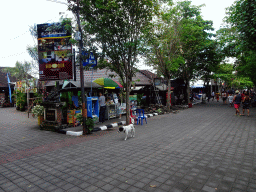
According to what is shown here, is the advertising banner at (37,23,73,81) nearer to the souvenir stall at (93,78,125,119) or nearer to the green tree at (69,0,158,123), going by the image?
the green tree at (69,0,158,123)

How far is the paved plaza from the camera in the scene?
12.0 feet

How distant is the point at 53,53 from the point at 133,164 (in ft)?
25.3

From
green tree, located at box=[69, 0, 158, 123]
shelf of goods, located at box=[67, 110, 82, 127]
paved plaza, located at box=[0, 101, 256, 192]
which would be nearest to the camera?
paved plaza, located at box=[0, 101, 256, 192]

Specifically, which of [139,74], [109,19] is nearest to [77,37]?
[109,19]

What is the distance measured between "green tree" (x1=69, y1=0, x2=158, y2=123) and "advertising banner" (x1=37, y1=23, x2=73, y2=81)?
1.37 metres

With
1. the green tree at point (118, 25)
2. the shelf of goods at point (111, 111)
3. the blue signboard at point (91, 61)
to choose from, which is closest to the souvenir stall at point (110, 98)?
the shelf of goods at point (111, 111)

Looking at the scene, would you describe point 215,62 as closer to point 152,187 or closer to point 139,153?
point 139,153

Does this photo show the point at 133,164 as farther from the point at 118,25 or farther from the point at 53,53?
the point at 53,53

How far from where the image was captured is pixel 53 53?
9.76m

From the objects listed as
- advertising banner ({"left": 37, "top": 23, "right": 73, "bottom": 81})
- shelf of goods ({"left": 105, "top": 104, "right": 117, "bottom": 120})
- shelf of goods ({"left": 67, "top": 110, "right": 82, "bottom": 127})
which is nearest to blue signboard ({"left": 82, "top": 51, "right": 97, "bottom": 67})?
advertising banner ({"left": 37, "top": 23, "right": 73, "bottom": 81})

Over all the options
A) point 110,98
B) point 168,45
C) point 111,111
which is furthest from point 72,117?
point 168,45

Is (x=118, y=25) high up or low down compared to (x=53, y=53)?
up

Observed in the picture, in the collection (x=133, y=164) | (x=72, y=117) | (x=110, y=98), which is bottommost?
(x=133, y=164)

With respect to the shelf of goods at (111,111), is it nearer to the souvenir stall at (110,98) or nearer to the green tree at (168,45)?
the souvenir stall at (110,98)
